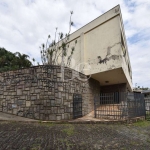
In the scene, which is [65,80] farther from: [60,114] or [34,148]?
[34,148]

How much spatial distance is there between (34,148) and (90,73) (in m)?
6.93

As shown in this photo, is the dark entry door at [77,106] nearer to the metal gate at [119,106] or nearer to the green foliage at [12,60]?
the metal gate at [119,106]

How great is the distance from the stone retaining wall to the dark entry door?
0.84 feet

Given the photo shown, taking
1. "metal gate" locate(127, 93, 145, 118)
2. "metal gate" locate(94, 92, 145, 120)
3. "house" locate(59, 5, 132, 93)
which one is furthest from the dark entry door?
"metal gate" locate(127, 93, 145, 118)

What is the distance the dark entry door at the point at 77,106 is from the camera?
7.78 meters

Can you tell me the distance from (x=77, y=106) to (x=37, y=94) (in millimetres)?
2568

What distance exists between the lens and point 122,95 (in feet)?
24.7

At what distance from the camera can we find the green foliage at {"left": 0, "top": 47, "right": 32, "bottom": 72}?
13.2m

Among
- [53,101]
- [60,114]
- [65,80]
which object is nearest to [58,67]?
[65,80]

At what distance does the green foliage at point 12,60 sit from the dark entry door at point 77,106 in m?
7.52

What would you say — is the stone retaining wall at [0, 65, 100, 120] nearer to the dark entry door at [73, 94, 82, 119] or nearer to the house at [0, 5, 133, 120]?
the house at [0, 5, 133, 120]

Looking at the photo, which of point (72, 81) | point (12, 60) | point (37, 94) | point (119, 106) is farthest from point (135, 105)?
point (12, 60)

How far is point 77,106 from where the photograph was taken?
807cm

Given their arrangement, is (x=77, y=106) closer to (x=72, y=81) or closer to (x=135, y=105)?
(x=72, y=81)
